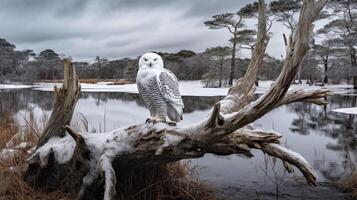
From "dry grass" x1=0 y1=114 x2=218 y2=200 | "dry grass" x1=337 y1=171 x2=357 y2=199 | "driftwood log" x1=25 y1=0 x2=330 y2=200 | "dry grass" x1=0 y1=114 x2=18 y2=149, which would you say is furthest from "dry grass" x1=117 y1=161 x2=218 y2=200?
"dry grass" x1=0 y1=114 x2=18 y2=149

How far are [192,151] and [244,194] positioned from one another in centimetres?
152

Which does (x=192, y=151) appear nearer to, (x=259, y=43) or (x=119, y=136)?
(x=119, y=136)

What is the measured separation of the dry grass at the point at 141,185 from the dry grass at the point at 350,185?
1457 mm

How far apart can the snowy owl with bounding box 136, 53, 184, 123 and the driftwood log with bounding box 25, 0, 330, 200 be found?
0.58ft

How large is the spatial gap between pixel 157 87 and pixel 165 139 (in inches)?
18.9

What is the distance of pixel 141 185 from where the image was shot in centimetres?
361

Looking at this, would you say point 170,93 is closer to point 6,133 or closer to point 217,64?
point 6,133

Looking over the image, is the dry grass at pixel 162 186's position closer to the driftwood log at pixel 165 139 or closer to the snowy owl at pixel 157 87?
the driftwood log at pixel 165 139

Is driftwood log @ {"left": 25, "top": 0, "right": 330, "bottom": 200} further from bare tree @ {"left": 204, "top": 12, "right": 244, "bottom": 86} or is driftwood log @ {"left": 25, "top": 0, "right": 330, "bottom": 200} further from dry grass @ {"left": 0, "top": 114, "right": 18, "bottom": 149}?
bare tree @ {"left": 204, "top": 12, "right": 244, "bottom": 86}

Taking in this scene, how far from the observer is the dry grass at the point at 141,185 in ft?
11.6

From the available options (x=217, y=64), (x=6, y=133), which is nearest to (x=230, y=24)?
(x=217, y=64)

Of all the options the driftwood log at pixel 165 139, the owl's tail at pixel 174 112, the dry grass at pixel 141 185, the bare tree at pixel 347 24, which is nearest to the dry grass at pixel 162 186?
the dry grass at pixel 141 185

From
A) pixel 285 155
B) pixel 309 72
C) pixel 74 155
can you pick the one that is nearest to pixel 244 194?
pixel 285 155

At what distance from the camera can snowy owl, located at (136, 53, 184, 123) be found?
3215 millimetres
